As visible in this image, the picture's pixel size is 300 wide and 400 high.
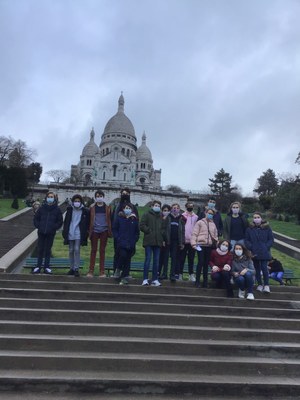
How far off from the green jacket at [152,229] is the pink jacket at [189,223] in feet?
2.72

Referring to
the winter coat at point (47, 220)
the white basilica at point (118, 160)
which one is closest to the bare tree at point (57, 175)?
the white basilica at point (118, 160)

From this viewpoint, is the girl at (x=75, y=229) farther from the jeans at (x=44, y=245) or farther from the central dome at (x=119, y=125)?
the central dome at (x=119, y=125)

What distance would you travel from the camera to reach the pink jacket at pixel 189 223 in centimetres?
831

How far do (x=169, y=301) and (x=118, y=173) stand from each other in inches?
2838

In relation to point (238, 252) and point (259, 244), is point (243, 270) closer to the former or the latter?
point (238, 252)

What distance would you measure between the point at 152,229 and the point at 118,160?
236 ft

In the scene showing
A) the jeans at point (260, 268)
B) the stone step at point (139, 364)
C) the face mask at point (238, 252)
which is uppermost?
the face mask at point (238, 252)

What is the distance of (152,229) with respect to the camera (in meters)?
7.60

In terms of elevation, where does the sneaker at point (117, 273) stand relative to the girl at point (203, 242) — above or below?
below

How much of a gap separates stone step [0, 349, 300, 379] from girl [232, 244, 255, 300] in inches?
84.5

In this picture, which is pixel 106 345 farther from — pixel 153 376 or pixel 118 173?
pixel 118 173

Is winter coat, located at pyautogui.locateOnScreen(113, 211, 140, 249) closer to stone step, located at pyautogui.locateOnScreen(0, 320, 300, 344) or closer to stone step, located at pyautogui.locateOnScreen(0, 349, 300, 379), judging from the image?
stone step, located at pyautogui.locateOnScreen(0, 320, 300, 344)

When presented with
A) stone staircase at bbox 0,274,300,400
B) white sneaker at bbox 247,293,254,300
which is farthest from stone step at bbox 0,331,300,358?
white sneaker at bbox 247,293,254,300

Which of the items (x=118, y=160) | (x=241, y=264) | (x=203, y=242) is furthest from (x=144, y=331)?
(x=118, y=160)
